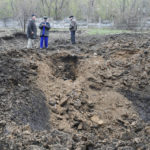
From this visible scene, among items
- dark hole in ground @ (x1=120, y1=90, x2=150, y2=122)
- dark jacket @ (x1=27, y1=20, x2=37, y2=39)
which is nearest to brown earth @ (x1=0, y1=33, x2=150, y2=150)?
dark hole in ground @ (x1=120, y1=90, x2=150, y2=122)

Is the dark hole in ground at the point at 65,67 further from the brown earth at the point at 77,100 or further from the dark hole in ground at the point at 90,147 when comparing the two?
the dark hole in ground at the point at 90,147

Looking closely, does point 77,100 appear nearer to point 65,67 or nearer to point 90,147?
point 90,147

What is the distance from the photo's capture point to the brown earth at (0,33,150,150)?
12.6 ft

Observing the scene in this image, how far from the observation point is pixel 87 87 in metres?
6.39

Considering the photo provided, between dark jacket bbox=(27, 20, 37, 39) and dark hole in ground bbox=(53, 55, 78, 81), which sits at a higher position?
dark jacket bbox=(27, 20, 37, 39)

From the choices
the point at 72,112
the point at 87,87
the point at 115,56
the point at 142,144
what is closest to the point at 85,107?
the point at 72,112

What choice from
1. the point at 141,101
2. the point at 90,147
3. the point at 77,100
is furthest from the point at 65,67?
the point at 90,147

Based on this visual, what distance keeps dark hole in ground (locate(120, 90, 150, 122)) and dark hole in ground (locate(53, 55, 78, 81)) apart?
6.08ft

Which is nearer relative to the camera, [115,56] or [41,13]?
[115,56]

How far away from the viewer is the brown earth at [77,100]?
3838mm

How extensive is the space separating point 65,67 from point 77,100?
2054 mm

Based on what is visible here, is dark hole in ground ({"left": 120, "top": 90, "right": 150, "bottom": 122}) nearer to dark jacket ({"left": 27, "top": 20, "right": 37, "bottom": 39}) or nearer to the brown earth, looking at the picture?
the brown earth

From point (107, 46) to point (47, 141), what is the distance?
19.2 ft

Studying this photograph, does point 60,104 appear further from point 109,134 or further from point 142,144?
point 142,144
